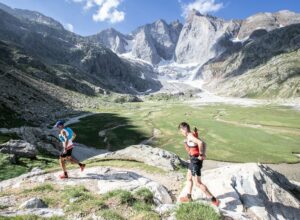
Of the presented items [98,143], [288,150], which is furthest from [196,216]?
[98,143]

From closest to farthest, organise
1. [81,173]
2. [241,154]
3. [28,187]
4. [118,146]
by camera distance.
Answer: [28,187] → [81,173] → [241,154] → [118,146]

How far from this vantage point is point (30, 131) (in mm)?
57344

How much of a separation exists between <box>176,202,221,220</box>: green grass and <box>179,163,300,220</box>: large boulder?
318 cm

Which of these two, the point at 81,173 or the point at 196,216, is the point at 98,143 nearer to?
the point at 81,173

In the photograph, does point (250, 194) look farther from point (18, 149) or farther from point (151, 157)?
point (18, 149)

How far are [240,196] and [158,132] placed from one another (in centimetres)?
8787

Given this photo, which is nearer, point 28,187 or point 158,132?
point 28,187

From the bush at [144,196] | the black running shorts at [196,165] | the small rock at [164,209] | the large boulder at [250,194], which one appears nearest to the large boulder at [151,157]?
the large boulder at [250,194]

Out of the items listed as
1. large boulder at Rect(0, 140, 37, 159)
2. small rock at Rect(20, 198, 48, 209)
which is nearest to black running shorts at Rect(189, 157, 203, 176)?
small rock at Rect(20, 198, 48, 209)

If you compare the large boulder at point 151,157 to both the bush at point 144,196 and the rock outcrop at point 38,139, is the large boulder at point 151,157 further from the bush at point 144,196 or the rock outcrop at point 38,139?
the rock outcrop at point 38,139

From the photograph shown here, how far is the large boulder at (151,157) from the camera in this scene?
32875 mm

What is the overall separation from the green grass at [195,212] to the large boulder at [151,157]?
15771 mm

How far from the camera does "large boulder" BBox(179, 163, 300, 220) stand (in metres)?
17.9

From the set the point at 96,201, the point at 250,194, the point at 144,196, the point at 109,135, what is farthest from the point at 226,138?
the point at 96,201
